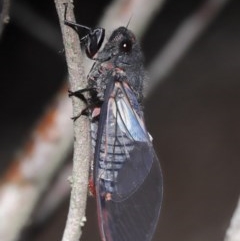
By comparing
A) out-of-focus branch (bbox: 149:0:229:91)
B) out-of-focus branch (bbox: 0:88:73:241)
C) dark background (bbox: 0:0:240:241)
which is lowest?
dark background (bbox: 0:0:240:241)

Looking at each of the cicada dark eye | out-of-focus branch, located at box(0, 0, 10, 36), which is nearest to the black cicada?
the cicada dark eye

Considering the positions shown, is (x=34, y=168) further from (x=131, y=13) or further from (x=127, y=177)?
(x=127, y=177)

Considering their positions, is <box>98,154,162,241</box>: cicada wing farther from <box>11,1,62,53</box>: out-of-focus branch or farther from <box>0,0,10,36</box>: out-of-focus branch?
<box>11,1,62,53</box>: out-of-focus branch

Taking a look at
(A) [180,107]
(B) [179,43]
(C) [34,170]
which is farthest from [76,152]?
(A) [180,107]

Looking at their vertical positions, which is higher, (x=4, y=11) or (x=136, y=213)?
(x=4, y=11)

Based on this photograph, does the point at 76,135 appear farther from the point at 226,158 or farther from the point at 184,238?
the point at 226,158

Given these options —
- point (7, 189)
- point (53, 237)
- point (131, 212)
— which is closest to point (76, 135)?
point (131, 212)
